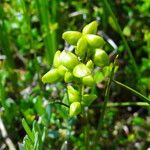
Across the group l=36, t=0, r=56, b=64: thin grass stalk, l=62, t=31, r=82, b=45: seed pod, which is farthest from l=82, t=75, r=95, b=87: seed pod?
l=36, t=0, r=56, b=64: thin grass stalk

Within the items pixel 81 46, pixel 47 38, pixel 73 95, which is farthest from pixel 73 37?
pixel 47 38

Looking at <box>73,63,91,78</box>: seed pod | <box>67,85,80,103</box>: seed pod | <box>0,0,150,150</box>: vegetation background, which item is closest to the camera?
<box>73,63,91,78</box>: seed pod

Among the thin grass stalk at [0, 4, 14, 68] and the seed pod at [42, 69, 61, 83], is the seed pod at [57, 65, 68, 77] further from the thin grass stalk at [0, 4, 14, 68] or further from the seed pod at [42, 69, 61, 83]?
the thin grass stalk at [0, 4, 14, 68]

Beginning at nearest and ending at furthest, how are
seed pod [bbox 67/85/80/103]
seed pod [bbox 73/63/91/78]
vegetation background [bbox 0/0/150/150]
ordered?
seed pod [bbox 73/63/91/78] → seed pod [bbox 67/85/80/103] → vegetation background [bbox 0/0/150/150]

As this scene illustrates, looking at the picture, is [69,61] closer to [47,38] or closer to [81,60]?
[81,60]

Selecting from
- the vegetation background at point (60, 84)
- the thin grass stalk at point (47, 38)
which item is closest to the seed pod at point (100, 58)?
the vegetation background at point (60, 84)

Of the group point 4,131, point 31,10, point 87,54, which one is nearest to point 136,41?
point 31,10
